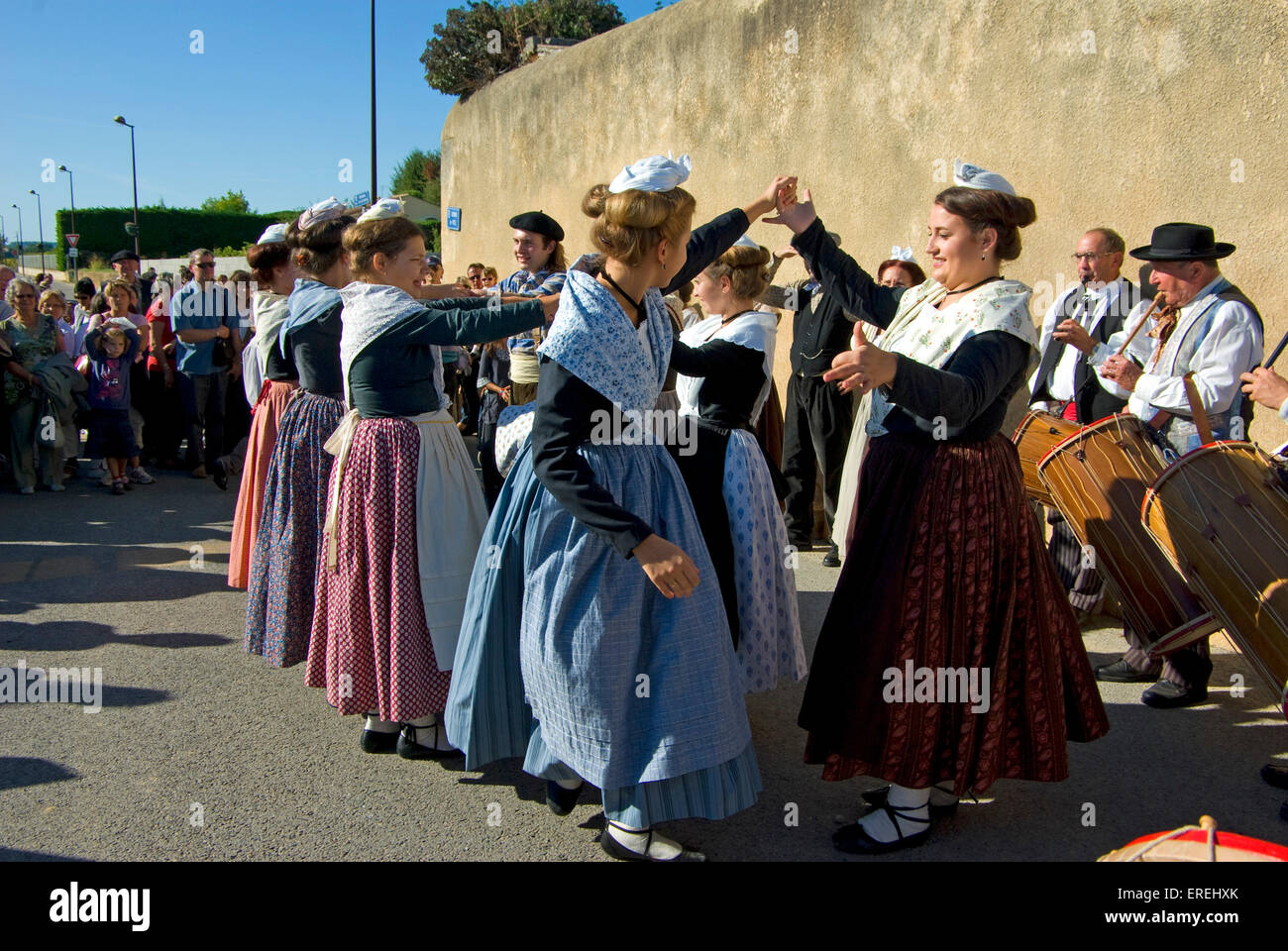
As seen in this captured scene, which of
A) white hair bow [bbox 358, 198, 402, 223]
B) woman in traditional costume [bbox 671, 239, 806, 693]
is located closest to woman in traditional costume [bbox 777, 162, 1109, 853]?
woman in traditional costume [bbox 671, 239, 806, 693]

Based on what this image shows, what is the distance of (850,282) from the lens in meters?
3.26

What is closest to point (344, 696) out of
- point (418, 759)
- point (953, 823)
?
point (418, 759)

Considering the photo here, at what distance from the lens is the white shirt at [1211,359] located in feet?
12.2

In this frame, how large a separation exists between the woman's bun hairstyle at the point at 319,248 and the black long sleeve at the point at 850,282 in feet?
5.70

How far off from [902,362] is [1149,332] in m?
2.54

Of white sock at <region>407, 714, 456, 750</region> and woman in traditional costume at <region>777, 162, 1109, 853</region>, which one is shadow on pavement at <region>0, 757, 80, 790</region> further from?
woman in traditional costume at <region>777, 162, 1109, 853</region>

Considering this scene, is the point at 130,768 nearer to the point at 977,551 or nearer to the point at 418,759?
the point at 418,759

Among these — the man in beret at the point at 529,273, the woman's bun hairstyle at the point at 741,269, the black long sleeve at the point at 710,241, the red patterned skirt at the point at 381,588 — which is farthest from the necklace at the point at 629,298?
the man in beret at the point at 529,273

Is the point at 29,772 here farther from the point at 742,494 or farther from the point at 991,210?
the point at 991,210

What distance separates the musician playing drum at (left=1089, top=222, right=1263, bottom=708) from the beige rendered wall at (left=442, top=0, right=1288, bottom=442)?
1020 mm

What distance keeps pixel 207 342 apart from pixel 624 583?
6993 millimetres

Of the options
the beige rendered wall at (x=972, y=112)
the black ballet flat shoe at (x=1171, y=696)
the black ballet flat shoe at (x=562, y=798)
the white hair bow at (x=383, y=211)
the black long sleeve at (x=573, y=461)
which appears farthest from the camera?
the beige rendered wall at (x=972, y=112)

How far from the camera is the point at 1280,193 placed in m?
4.55

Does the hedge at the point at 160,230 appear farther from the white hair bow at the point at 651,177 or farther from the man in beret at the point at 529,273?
the white hair bow at the point at 651,177
